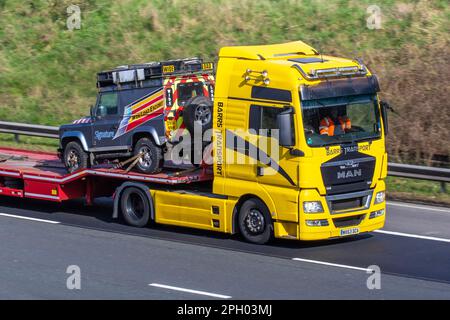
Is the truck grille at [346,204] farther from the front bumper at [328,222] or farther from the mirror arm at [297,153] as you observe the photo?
the mirror arm at [297,153]

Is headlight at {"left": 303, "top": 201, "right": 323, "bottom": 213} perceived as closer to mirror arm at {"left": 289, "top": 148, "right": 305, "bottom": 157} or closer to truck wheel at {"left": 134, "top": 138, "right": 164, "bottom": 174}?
mirror arm at {"left": 289, "top": 148, "right": 305, "bottom": 157}

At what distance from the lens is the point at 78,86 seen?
28.5m

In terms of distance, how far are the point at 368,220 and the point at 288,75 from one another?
281 cm

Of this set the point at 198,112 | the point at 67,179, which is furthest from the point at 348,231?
the point at 67,179

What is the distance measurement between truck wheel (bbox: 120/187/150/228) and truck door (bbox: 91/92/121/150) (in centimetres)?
101

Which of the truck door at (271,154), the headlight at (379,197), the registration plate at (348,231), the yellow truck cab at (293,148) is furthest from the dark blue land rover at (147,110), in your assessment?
the headlight at (379,197)

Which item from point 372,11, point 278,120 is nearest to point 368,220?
point 278,120

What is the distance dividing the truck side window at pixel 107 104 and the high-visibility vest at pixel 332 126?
444cm

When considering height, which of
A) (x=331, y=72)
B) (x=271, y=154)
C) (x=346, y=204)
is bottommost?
(x=346, y=204)

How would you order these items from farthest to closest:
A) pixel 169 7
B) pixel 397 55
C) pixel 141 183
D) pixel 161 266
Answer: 1. pixel 169 7
2. pixel 397 55
3. pixel 141 183
4. pixel 161 266

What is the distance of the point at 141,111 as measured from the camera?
16.8 m

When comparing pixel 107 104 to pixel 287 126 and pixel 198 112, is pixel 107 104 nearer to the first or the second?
pixel 198 112

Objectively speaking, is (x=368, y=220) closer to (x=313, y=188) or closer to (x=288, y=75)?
(x=313, y=188)

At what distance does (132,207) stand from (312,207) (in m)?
3.92
